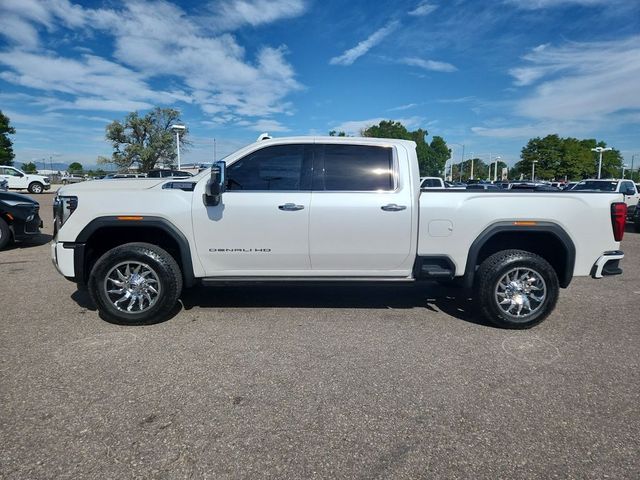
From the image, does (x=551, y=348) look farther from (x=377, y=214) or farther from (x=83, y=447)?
(x=83, y=447)

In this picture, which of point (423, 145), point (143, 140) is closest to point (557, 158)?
point (423, 145)

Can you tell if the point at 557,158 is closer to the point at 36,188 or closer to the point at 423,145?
the point at 423,145

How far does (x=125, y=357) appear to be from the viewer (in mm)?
3633

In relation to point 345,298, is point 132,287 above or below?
above

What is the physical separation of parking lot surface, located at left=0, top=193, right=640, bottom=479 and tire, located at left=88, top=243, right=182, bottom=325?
20cm

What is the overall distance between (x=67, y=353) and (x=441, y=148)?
301 ft

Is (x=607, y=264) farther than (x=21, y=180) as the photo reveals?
No

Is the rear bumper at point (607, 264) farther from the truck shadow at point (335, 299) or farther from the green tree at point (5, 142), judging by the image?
the green tree at point (5, 142)

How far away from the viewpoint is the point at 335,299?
5359mm

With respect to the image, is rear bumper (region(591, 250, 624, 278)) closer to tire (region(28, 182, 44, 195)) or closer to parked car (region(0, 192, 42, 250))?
parked car (region(0, 192, 42, 250))

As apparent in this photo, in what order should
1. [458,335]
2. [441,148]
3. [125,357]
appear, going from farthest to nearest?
[441,148] < [458,335] < [125,357]

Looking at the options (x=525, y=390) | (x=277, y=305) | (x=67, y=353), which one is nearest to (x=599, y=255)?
(x=525, y=390)

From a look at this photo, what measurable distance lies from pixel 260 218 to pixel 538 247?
3.16 metres

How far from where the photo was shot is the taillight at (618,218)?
4285 mm
